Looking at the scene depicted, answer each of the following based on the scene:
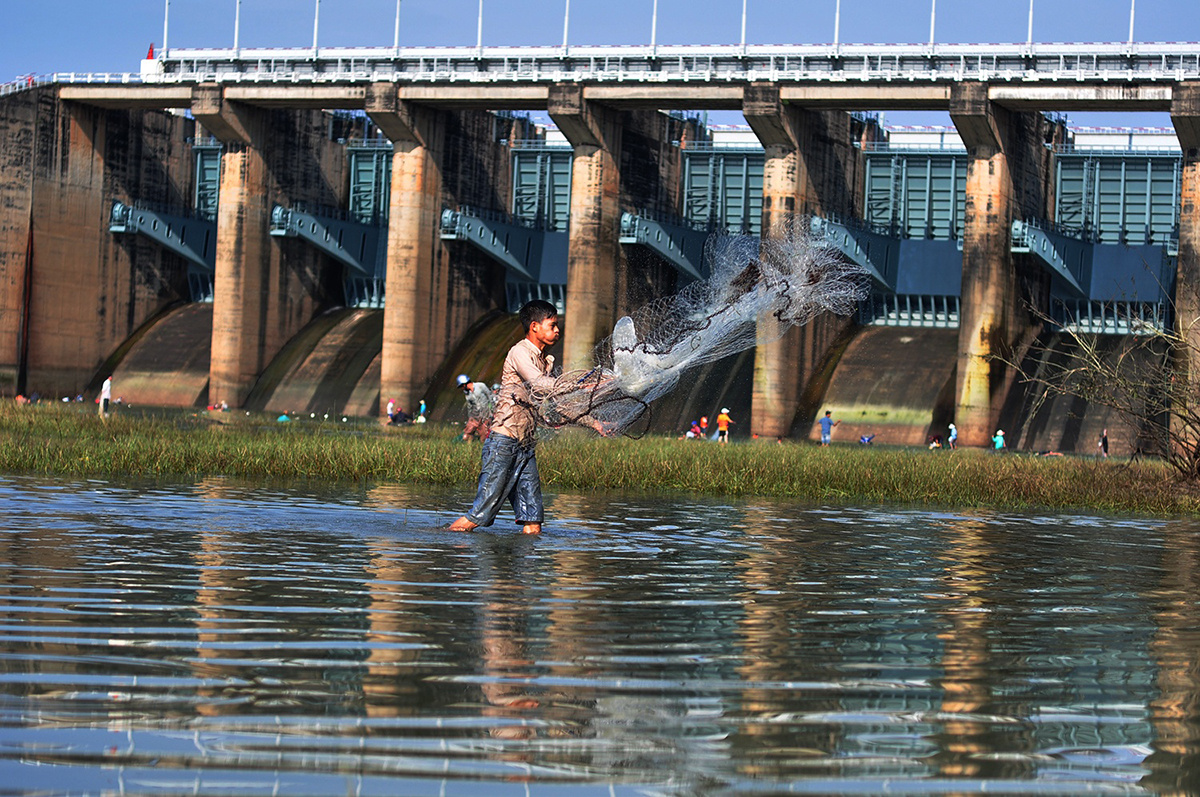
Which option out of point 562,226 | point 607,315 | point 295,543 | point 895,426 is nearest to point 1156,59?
point 895,426

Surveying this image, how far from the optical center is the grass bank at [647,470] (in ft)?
74.3

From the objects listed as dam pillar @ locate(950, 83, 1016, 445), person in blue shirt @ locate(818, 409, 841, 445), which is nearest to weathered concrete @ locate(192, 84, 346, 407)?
person in blue shirt @ locate(818, 409, 841, 445)

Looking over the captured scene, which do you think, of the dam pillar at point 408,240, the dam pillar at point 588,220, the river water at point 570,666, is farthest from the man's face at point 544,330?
the dam pillar at point 408,240

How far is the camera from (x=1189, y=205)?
46.2 meters

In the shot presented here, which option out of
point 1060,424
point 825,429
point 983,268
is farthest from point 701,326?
point 1060,424

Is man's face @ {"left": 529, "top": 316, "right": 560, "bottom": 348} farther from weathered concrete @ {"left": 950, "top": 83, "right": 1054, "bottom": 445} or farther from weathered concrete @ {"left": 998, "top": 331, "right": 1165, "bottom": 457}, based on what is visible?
weathered concrete @ {"left": 950, "top": 83, "right": 1054, "bottom": 445}

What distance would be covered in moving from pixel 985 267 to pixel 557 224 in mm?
21436

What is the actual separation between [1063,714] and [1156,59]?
156 feet

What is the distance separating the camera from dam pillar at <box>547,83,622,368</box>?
2103 inches

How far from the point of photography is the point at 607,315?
54250 mm

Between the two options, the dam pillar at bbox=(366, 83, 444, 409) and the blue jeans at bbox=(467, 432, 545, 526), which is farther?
the dam pillar at bbox=(366, 83, 444, 409)

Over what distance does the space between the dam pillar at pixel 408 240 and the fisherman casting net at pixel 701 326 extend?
3983cm

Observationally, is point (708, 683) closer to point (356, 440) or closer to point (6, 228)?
point (356, 440)

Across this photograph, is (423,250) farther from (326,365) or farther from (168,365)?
(168,365)
